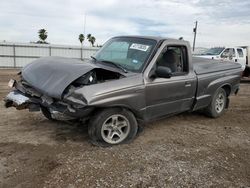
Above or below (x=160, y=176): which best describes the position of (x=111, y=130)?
above

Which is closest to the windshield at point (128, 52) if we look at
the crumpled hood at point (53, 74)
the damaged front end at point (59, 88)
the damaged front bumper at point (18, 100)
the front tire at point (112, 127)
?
the damaged front end at point (59, 88)

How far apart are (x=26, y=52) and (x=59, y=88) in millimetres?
19042

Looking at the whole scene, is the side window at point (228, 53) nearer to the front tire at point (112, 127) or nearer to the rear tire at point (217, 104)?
the rear tire at point (217, 104)

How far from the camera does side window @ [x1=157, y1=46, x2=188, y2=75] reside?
17.9 feet

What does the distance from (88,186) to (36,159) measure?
A: 1.10 m

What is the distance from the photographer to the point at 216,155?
15.3ft

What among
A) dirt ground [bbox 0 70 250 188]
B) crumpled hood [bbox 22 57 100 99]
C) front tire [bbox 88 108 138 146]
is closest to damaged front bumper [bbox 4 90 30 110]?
crumpled hood [bbox 22 57 100 99]

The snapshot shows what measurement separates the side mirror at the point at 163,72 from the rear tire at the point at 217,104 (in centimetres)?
220

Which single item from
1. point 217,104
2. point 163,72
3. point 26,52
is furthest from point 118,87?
point 26,52

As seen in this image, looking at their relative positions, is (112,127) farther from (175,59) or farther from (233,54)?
(233,54)

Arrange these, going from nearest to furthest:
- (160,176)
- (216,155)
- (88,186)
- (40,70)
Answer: (88,186) → (160,176) → (216,155) → (40,70)

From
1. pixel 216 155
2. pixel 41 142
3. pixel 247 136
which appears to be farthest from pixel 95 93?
pixel 247 136

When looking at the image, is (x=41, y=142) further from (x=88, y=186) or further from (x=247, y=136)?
(x=247, y=136)

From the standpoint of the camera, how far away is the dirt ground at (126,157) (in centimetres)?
369
